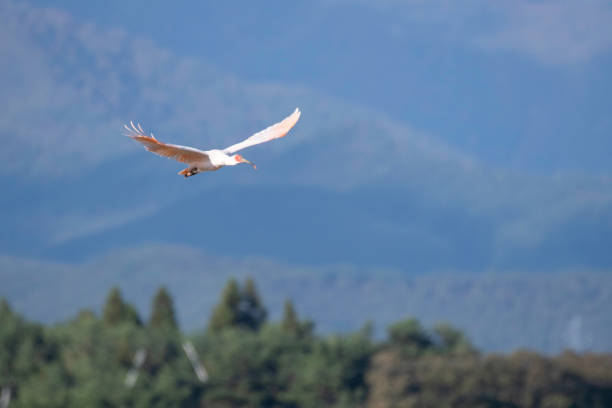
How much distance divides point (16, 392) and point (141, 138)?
218 feet

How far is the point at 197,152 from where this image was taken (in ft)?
31.1

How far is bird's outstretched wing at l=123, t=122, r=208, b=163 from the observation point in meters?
9.49

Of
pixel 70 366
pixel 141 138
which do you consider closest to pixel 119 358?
pixel 70 366

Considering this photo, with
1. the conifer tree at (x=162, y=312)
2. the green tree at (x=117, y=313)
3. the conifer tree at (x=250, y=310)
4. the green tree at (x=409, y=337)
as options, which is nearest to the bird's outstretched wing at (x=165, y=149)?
the green tree at (x=409, y=337)

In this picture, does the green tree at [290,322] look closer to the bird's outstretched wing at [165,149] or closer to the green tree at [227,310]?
the green tree at [227,310]

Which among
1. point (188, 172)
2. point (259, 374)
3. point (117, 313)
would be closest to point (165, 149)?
point (188, 172)

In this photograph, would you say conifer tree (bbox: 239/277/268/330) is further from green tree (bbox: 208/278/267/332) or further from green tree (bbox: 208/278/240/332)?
green tree (bbox: 208/278/240/332)

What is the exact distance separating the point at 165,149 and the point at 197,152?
0.30 m

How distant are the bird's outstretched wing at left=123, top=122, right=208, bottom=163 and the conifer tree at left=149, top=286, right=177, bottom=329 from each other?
81038 millimetres

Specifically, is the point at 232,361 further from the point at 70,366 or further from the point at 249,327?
the point at 249,327

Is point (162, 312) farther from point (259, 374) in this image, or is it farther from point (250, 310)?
point (259, 374)

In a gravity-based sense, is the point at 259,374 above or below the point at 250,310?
below

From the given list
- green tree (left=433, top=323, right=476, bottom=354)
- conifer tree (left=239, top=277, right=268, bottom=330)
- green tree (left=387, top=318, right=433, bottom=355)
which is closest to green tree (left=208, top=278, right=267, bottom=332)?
conifer tree (left=239, top=277, right=268, bottom=330)

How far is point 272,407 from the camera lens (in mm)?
74688
